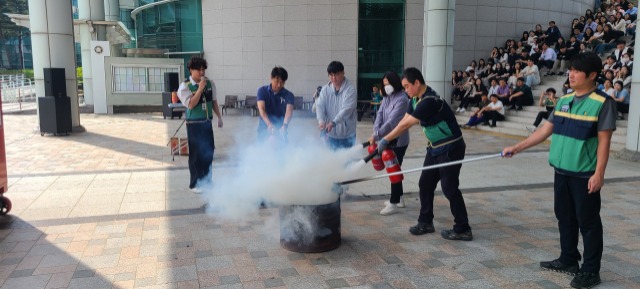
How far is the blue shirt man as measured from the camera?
20.7 ft

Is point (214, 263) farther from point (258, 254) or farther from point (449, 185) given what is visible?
point (449, 185)

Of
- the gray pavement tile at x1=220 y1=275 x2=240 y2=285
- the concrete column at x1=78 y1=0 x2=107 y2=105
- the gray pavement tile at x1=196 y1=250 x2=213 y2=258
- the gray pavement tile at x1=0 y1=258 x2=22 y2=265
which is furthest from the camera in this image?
the concrete column at x1=78 y1=0 x2=107 y2=105

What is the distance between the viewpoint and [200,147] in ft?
21.6

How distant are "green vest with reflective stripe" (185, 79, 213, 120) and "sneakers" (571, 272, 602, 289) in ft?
15.6

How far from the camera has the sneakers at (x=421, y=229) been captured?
5.16 meters

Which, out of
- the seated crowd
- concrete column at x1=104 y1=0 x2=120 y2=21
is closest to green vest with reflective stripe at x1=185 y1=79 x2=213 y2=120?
the seated crowd

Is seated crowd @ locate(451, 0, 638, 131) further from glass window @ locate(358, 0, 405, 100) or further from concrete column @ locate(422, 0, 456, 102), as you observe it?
glass window @ locate(358, 0, 405, 100)

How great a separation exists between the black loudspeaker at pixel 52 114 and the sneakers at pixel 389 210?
11.0 m

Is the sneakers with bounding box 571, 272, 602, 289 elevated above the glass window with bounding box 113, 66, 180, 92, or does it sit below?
below

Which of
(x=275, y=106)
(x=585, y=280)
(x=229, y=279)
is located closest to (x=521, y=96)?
(x=275, y=106)

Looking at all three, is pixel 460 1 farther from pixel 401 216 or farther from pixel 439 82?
pixel 401 216

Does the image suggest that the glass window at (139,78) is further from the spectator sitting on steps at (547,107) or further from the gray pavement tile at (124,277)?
the gray pavement tile at (124,277)

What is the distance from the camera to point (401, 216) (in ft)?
19.4

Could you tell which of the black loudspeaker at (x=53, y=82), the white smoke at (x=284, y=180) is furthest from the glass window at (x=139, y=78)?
the white smoke at (x=284, y=180)
